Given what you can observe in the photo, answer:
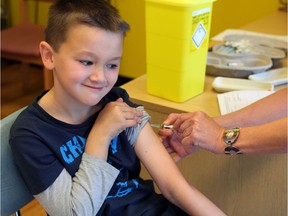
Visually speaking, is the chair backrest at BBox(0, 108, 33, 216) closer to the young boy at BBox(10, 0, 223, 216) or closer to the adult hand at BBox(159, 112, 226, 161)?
the young boy at BBox(10, 0, 223, 216)

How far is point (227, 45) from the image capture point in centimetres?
184

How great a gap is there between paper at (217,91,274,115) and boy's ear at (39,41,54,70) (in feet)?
2.01

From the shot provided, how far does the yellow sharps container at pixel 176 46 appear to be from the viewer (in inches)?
51.9

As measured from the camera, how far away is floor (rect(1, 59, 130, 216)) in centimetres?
332

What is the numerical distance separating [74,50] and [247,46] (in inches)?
41.2

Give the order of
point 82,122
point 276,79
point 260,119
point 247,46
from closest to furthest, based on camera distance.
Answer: point 82,122 → point 260,119 → point 276,79 → point 247,46

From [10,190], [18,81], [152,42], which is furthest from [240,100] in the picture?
[18,81]

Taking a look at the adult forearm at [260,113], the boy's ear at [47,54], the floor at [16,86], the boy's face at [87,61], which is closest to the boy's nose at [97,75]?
Answer: the boy's face at [87,61]

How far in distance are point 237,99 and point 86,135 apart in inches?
24.0

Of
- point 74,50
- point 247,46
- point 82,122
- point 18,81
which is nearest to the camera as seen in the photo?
point 74,50

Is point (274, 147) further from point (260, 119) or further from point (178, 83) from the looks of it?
point (178, 83)

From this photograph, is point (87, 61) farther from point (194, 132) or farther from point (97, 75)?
point (194, 132)

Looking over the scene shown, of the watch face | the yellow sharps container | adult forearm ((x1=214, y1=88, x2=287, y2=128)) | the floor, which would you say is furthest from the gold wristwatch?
the floor

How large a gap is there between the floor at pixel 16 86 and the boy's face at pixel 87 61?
2.24 metres
